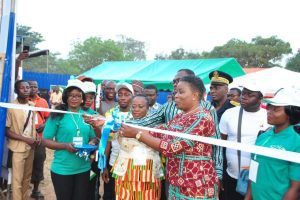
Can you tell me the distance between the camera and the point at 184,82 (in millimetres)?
2539

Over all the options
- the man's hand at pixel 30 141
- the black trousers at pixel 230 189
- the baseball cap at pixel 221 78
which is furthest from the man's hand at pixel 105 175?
the baseball cap at pixel 221 78

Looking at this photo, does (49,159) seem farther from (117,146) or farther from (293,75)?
(293,75)

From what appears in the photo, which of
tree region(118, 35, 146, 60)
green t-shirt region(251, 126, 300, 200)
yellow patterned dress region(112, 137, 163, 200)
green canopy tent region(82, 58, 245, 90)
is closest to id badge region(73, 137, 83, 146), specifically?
yellow patterned dress region(112, 137, 163, 200)

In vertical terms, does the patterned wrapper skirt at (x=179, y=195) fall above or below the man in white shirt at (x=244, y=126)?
below

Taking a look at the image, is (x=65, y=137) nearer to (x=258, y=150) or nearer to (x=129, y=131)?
(x=129, y=131)

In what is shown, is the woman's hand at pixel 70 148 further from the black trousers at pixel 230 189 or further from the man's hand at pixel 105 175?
the black trousers at pixel 230 189

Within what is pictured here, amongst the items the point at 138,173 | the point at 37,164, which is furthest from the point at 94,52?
the point at 138,173

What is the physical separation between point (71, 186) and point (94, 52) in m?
51.3

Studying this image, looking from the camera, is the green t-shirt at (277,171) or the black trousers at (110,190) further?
the black trousers at (110,190)

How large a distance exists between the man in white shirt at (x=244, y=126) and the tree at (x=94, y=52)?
4947 cm

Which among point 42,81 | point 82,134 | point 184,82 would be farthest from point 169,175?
point 42,81

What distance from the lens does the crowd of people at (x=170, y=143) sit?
7.66 feet

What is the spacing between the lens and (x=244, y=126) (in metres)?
3.31

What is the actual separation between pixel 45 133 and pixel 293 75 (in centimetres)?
546
